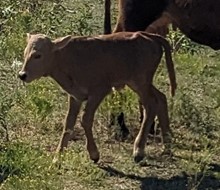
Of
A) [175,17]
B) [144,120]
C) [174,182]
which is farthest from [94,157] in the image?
[175,17]

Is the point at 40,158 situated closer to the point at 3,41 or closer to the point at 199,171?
the point at 199,171

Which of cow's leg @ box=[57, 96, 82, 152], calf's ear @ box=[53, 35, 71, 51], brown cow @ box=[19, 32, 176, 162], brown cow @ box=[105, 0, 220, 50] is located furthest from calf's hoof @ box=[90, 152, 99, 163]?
brown cow @ box=[105, 0, 220, 50]

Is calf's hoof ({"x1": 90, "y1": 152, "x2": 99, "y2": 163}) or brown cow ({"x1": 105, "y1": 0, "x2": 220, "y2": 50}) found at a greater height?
brown cow ({"x1": 105, "y1": 0, "x2": 220, "y2": 50})

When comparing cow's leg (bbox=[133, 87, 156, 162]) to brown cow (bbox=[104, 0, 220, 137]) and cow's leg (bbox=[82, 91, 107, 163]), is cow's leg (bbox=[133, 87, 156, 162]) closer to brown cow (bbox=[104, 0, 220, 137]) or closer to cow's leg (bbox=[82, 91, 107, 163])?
cow's leg (bbox=[82, 91, 107, 163])

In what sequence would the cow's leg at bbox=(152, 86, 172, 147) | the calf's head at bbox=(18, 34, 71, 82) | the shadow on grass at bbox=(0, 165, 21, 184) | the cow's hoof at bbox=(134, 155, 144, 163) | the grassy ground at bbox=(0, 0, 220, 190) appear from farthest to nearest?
the cow's leg at bbox=(152, 86, 172, 147) < the cow's hoof at bbox=(134, 155, 144, 163) < the calf's head at bbox=(18, 34, 71, 82) < the grassy ground at bbox=(0, 0, 220, 190) < the shadow on grass at bbox=(0, 165, 21, 184)

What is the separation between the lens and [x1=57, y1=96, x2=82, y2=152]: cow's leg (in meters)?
7.45

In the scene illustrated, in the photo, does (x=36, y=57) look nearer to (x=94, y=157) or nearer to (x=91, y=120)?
(x=91, y=120)

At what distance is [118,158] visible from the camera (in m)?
7.60

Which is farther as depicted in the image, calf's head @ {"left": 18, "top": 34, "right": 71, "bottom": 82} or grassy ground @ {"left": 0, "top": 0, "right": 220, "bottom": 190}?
calf's head @ {"left": 18, "top": 34, "right": 71, "bottom": 82}

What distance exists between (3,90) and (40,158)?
59.2 inches

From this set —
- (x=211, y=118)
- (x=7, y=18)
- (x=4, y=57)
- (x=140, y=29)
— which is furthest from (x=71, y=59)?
(x=7, y=18)

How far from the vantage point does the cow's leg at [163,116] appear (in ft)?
25.5

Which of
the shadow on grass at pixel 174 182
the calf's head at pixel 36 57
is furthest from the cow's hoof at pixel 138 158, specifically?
the calf's head at pixel 36 57

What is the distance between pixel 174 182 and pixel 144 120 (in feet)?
2.15
